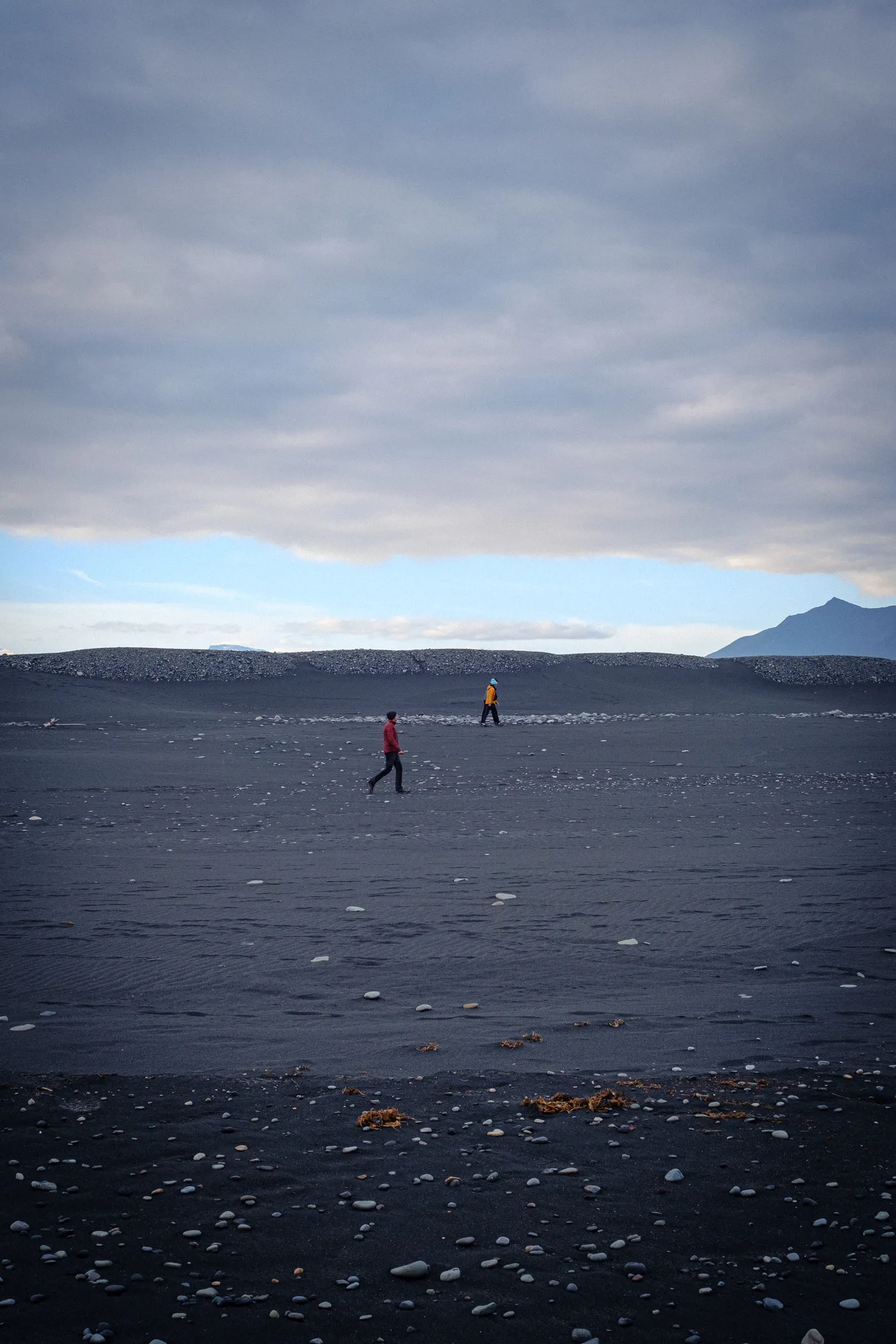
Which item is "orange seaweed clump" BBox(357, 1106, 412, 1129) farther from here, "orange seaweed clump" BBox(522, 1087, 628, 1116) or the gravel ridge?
the gravel ridge

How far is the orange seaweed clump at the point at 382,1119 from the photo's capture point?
5680mm

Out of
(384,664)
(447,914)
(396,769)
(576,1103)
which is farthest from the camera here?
(384,664)

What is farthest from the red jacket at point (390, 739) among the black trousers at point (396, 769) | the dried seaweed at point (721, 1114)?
the dried seaweed at point (721, 1114)

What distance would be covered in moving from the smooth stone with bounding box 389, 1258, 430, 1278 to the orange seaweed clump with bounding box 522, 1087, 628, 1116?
5.83 ft

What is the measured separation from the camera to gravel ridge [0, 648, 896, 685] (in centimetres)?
5859

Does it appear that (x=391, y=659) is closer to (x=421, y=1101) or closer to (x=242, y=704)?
(x=242, y=704)

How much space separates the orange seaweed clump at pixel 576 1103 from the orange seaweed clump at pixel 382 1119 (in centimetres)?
83

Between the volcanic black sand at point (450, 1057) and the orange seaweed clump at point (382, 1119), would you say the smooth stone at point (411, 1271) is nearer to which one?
the volcanic black sand at point (450, 1057)

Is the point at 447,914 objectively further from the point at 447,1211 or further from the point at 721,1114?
the point at 447,1211

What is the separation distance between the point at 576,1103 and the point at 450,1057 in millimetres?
1177

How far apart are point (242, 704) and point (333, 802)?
103 feet

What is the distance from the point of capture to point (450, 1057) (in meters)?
6.80

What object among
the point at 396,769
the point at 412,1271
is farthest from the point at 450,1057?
the point at 396,769

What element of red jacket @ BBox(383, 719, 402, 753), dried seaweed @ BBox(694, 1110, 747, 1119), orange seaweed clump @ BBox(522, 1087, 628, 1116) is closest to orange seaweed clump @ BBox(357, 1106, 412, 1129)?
orange seaweed clump @ BBox(522, 1087, 628, 1116)
